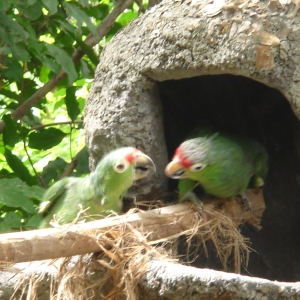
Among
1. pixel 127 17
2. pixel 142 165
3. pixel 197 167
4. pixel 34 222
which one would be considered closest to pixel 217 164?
pixel 197 167

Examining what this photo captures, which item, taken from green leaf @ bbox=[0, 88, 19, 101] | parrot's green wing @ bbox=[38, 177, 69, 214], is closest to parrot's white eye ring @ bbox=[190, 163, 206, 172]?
parrot's green wing @ bbox=[38, 177, 69, 214]

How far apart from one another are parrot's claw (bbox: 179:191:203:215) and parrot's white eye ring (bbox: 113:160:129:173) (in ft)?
0.90

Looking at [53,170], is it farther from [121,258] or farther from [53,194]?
[121,258]

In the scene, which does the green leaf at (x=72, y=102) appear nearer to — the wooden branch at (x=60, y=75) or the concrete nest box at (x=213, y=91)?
the wooden branch at (x=60, y=75)

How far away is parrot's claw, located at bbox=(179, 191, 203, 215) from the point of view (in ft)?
6.03

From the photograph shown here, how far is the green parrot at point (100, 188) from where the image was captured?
1.75m

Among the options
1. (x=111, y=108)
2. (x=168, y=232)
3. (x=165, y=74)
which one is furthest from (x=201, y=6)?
(x=168, y=232)

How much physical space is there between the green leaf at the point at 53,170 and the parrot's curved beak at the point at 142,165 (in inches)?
36.6

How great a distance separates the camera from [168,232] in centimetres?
174

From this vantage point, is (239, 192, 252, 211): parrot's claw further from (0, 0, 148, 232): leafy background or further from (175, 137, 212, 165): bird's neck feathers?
(0, 0, 148, 232): leafy background

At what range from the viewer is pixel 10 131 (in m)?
2.45

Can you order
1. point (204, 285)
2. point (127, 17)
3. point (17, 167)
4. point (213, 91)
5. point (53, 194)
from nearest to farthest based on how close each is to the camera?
point (204, 285), point (53, 194), point (213, 91), point (17, 167), point (127, 17)

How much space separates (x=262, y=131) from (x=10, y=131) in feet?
3.86

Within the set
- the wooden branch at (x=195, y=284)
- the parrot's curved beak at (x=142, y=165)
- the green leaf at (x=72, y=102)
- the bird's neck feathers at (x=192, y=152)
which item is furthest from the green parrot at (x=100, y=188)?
the green leaf at (x=72, y=102)
